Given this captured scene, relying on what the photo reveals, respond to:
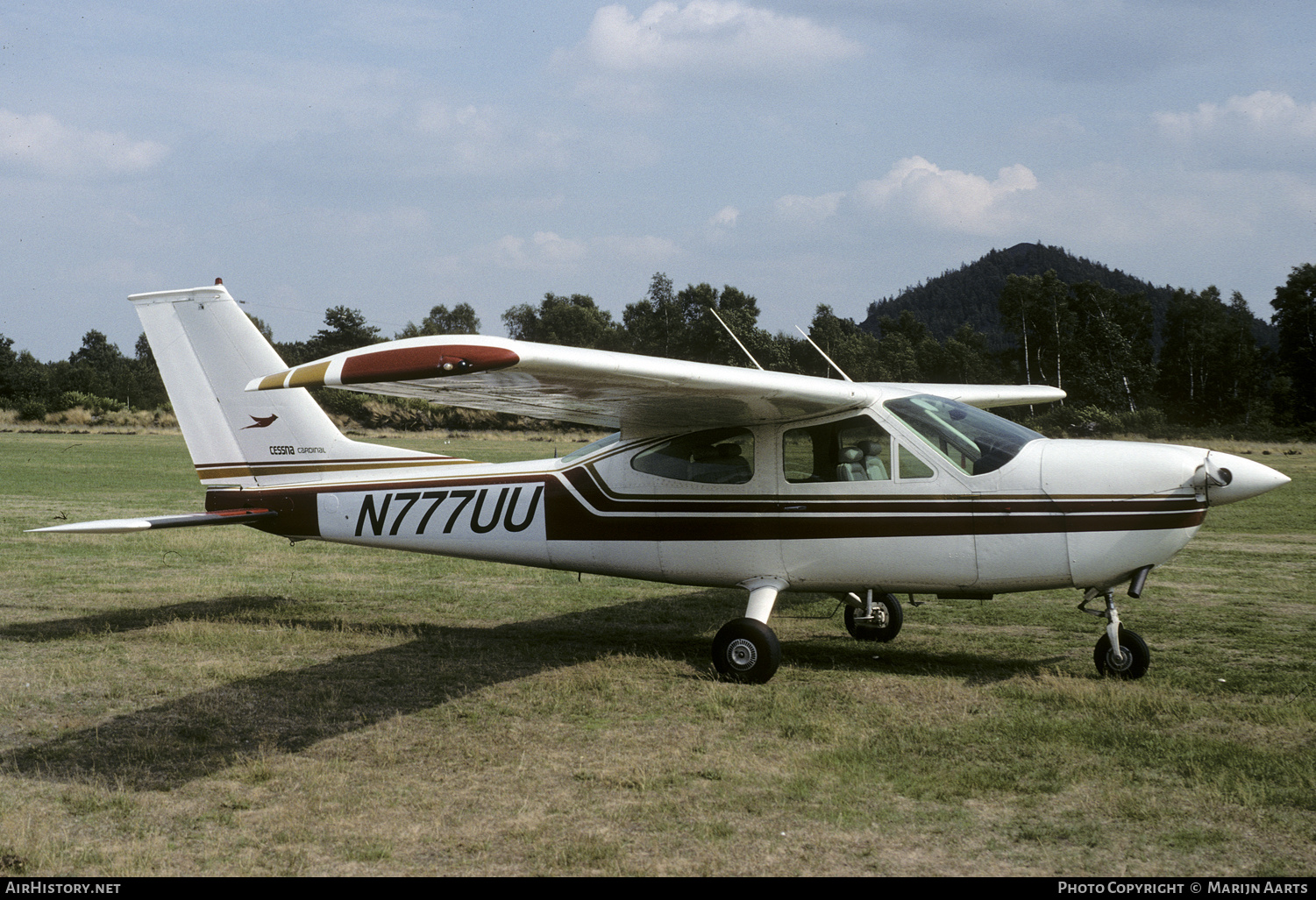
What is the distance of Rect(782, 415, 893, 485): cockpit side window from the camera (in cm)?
721

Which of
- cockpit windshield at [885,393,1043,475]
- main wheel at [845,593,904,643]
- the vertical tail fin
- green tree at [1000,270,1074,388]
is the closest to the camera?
cockpit windshield at [885,393,1043,475]

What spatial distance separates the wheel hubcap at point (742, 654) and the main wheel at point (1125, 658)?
8.20ft

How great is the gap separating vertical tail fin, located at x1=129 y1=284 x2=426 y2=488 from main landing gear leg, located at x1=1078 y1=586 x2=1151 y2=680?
5.92m

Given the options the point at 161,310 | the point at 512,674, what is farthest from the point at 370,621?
the point at 161,310

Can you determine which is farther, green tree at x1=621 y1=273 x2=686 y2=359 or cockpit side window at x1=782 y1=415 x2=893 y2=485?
green tree at x1=621 y1=273 x2=686 y2=359

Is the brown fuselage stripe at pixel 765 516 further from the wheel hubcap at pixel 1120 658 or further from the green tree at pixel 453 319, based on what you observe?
the green tree at pixel 453 319

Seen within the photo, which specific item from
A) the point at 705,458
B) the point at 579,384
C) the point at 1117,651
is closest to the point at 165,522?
the point at 579,384

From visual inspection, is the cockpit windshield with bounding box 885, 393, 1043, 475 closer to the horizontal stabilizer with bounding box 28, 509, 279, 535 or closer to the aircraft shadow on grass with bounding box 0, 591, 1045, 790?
the aircraft shadow on grass with bounding box 0, 591, 1045, 790

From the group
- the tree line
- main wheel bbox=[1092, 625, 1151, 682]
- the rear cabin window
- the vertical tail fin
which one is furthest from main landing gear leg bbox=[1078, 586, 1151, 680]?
the tree line

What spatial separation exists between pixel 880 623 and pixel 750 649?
1.99 metres

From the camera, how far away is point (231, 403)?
353 inches

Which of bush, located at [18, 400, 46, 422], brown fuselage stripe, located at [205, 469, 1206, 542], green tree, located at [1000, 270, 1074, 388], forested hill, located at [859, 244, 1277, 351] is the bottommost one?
brown fuselage stripe, located at [205, 469, 1206, 542]

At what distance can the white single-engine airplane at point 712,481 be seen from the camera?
6406 millimetres

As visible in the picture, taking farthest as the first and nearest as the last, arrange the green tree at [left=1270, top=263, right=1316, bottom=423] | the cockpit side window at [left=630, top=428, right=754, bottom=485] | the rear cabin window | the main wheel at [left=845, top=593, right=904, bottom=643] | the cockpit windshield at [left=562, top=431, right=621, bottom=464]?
the green tree at [left=1270, top=263, right=1316, bottom=423] < the main wheel at [left=845, top=593, right=904, bottom=643] < the cockpit windshield at [left=562, top=431, right=621, bottom=464] < the cockpit side window at [left=630, top=428, right=754, bottom=485] < the rear cabin window
